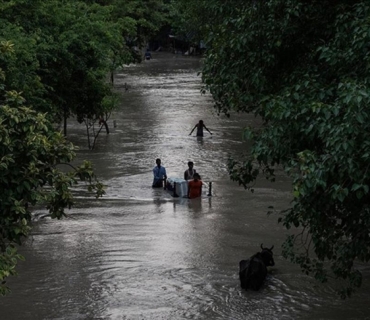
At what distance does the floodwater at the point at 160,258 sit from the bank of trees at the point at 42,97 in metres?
1.12

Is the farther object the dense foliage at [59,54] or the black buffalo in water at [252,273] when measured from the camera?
the dense foliage at [59,54]

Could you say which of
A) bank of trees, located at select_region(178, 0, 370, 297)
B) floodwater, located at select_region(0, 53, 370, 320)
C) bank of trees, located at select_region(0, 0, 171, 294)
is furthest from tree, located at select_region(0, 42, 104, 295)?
floodwater, located at select_region(0, 53, 370, 320)

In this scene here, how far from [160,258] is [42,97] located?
714cm

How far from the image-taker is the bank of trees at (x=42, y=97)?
27.8 ft

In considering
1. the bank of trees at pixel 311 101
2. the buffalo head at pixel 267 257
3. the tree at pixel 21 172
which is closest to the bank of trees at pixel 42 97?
the tree at pixel 21 172

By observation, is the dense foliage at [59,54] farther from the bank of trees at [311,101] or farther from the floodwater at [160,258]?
the bank of trees at [311,101]

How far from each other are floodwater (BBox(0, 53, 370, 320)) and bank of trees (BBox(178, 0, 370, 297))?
9.73 feet

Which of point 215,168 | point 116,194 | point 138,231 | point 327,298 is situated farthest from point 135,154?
point 327,298

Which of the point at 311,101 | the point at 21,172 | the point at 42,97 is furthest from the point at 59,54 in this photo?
the point at 21,172

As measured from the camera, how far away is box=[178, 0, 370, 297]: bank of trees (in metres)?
8.46

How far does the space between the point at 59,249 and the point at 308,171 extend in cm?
919

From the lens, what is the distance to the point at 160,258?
15859 mm

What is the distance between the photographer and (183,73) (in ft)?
211

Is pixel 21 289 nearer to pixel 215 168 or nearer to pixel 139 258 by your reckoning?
pixel 139 258
